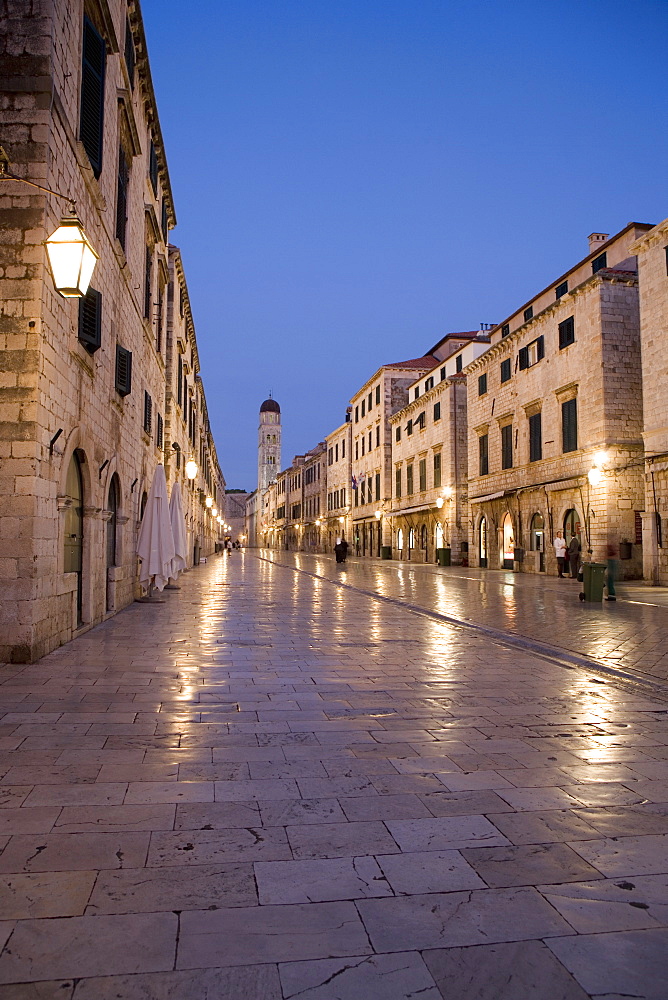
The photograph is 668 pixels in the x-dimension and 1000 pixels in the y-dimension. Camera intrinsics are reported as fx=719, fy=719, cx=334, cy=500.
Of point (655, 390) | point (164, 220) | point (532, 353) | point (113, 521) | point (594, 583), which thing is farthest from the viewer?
point (532, 353)

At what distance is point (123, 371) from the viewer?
12797mm

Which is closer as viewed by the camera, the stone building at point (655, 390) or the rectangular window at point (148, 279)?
the rectangular window at point (148, 279)

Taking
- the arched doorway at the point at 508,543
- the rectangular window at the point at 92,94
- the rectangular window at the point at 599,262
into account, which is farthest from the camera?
the arched doorway at the point at 508,543

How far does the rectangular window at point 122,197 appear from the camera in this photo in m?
12.7

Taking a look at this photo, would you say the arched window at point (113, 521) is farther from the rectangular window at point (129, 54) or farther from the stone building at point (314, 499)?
the stone building at point (314, 499)

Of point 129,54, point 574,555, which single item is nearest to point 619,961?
point 129,54

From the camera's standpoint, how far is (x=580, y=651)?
8.66 meters

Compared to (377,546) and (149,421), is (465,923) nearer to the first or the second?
(149,421)

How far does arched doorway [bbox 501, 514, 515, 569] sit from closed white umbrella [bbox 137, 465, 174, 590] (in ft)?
63.3

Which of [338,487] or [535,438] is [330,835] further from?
[338,487]

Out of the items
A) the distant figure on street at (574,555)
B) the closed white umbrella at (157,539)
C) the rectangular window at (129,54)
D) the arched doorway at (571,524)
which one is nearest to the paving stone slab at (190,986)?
the closed white umbrella at (157,539)

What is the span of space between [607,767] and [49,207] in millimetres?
7595

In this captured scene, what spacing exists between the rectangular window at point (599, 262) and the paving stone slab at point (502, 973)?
26907 mm

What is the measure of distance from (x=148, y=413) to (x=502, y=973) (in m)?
16.3
